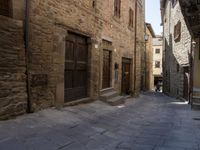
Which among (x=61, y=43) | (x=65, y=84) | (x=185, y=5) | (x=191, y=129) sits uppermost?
(x=185, y=5)

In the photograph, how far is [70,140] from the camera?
5941 mm

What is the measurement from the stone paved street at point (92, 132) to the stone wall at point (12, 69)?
32cm

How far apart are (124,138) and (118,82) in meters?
8.69

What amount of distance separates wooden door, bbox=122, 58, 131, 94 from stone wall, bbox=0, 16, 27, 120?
987cm

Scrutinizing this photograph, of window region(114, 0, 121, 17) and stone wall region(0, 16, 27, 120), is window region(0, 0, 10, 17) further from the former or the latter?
window region(114, 0, 121, 17)

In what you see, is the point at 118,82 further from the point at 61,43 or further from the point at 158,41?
the point at 158,41

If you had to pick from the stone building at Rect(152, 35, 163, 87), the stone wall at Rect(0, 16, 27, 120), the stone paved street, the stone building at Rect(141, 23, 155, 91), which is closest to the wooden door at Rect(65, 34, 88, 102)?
the stone paved street

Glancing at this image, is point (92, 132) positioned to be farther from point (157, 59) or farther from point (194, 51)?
point (157, 59)

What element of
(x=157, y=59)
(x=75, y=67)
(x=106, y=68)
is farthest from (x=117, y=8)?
(x=157, y=59)

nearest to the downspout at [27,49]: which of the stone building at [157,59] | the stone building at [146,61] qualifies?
the stone building at [146,61]

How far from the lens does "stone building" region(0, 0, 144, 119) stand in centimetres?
670

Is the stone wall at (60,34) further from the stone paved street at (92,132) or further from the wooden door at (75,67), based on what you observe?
the stone paved street at (92,132)

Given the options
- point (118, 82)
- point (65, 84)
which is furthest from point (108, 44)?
point (65, 84)

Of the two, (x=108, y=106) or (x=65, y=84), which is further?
(x=108, y=106)
